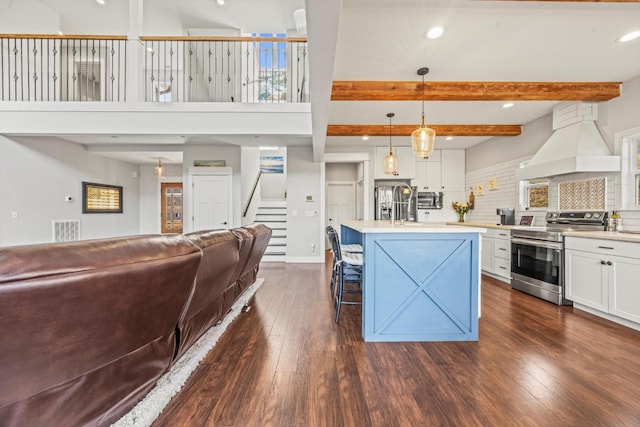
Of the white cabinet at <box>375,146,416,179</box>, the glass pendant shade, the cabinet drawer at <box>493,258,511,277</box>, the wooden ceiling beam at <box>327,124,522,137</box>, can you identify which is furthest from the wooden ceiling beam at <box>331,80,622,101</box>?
the white cabinet at <box>375,146,416,179</box>

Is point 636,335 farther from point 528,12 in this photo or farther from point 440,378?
point 528,12

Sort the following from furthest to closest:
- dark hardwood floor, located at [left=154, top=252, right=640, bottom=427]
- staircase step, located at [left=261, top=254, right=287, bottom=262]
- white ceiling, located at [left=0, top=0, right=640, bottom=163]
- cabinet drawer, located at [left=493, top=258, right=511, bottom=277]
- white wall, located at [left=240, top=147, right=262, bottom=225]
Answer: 1. white wall, located at [left=240, top=147, right=262, bottom=225]
2. staircase step, located at [left=261, top=254, right=287, bottom=262]
3. cabinet drawer, located at [left=493, top=258, right=511, bottom=277]
4. white ceiling, located at [left=0, top=0, right=640, bottom=163]
5. dark hardwood floor, located at [left=154, top=252, right=640, bottom=427]

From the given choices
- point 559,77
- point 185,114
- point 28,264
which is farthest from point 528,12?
point 185,114

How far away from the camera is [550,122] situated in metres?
4.49

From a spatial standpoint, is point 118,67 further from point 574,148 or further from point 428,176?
point 574,148

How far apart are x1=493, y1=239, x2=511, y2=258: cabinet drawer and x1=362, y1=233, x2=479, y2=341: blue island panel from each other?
94.4 inches

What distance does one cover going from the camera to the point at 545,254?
138 inches

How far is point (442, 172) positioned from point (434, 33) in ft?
15.1

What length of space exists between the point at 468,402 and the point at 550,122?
189 inches

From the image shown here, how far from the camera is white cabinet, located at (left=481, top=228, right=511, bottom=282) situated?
4277 mm

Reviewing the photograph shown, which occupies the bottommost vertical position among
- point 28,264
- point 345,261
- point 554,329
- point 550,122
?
point 554,329

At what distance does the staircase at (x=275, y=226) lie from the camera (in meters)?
6.45

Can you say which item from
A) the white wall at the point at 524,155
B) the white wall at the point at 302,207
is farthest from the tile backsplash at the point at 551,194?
the white wall at the point at 302,207

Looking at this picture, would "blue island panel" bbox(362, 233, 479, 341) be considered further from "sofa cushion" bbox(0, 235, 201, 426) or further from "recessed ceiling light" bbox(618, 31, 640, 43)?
"recessed ceiling light" bbox(618, 31, 640, 43)
